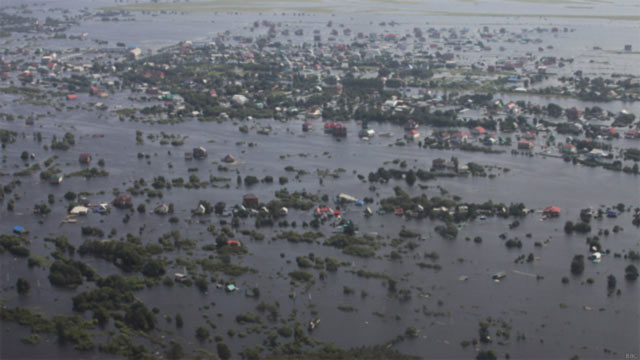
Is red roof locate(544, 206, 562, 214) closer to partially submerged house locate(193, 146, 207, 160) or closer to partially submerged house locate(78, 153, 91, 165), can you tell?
partially submerged house locate(193, 146, 207, 160)

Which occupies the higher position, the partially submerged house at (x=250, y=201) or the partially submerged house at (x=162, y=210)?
the partially submerged house at (x=250, y=201)

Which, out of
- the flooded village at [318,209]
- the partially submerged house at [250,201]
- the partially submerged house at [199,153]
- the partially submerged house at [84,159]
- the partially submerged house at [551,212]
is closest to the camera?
the flooded village at [318,209]

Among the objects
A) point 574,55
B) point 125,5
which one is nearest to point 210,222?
point 574,55

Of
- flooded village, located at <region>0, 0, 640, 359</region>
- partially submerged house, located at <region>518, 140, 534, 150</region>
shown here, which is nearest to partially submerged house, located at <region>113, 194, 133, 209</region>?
flooded village, located at <region>0, 0, 640, 359</region>

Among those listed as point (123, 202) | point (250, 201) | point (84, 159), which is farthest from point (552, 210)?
point (84, 159)

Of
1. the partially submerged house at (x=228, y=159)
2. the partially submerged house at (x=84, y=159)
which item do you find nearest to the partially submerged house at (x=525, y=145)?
the partially submerged house at (x=228, y=159)

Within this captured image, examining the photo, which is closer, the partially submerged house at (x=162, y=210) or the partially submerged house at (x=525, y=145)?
the partially submerged house at (x=162, y=210)

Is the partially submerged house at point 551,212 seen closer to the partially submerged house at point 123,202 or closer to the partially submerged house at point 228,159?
the partially submerged house at point 228,159

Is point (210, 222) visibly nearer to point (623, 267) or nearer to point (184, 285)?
point (184, 285)

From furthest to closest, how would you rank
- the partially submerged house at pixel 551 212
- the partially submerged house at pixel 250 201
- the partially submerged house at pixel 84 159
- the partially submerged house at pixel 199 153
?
the partially submerged house at pixel 199 153 < the partially submerged house at pixel 84 159 < the partially submerged house at pixel 250 201 < the partially submerged house at pixel 551 212

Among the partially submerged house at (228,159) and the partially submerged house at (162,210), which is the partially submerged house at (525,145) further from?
the partially submerged house at (162,210)
